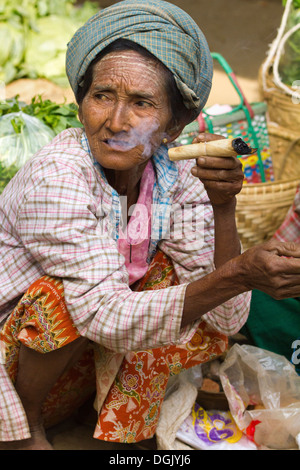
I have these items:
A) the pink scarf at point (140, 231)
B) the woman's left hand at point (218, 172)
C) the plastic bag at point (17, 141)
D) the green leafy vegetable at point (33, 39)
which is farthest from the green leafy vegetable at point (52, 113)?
the green leafy vegetable at point (33, 39)

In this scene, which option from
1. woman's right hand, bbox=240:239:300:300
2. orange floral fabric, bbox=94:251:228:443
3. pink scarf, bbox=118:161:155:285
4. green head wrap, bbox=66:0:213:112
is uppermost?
green head wrap, bbox=66:0:213:112

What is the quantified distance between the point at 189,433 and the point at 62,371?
0.58 meters

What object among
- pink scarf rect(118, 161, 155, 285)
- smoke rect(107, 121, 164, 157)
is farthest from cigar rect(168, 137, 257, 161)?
pink scarf rect(118, 161, 155, 285)

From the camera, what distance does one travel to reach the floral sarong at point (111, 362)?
1.92m

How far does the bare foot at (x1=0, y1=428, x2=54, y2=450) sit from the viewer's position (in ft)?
7.20

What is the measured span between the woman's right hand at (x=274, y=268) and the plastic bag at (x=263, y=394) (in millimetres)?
794

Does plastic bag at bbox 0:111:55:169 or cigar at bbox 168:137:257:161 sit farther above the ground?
cigar at bbox 168:137:257:161

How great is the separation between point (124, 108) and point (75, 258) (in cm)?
51

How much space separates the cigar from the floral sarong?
1.89 feet

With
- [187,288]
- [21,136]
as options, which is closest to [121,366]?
[187,288]

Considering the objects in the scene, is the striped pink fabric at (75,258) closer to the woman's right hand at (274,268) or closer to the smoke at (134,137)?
the smoke at (134,137)

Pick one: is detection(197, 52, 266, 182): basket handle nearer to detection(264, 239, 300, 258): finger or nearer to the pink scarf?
the pink scarf
